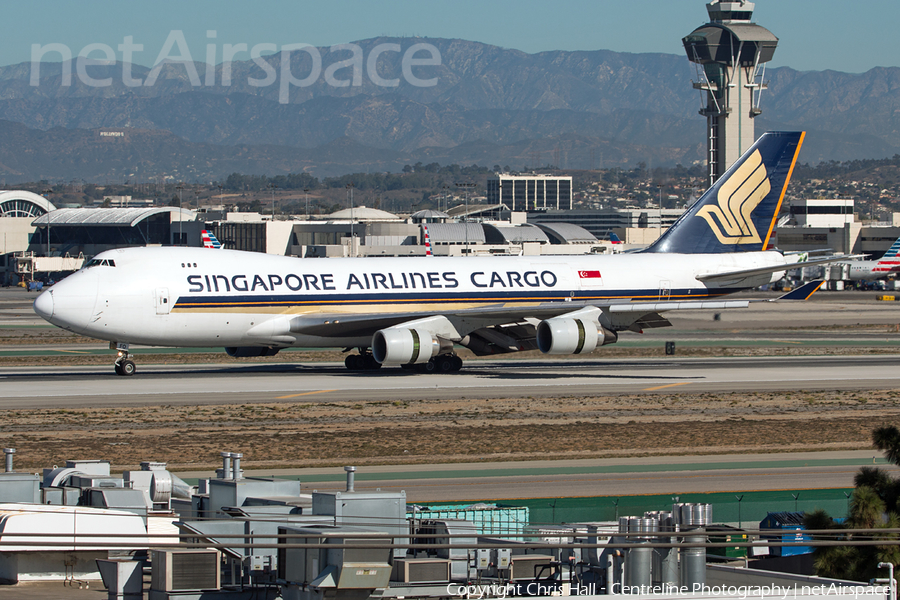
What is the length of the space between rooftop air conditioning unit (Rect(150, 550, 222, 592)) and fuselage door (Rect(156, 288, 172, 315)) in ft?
109

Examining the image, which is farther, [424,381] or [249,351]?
[249,351]

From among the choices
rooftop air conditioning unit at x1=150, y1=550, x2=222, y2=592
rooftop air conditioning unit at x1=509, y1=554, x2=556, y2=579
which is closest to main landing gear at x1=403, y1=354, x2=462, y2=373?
rooftop air conditioning unit at x1=509, y1=554, x2=556, y2=579

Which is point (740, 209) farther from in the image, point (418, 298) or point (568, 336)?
point (418, 298)

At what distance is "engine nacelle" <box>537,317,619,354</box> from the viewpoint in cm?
4650

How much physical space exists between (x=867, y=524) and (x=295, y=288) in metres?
33.8

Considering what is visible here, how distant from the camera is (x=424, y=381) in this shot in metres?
48.0

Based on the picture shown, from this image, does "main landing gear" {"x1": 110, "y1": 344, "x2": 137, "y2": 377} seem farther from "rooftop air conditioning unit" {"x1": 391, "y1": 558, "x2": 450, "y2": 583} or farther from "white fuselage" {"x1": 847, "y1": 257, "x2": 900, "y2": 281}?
"white fuselage" {"x1": 847, "y1": 257, "x2": 900, "y2": 281}

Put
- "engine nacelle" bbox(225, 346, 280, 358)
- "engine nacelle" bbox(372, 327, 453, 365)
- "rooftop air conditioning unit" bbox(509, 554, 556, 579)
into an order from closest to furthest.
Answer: "rooftop air conditioning unit" bbox(509, 554, 556, 579) → "engine nacelle" bbox(372, 327, 453, 365) → "engine nacelle" bbox(225, 346, 280, 358)

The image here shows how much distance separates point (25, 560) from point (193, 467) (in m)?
14.4

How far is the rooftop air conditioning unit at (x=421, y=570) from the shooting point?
13.8 meters

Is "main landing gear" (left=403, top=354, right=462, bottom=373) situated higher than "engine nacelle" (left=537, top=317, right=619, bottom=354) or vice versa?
"engine nacelle" (left=537, top=317, right=619, bottom=354)

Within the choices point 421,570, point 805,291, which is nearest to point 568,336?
point 805,291

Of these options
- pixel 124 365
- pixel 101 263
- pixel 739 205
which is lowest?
pixel 124 365

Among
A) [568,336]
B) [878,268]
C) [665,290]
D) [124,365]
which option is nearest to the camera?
[568,336]
